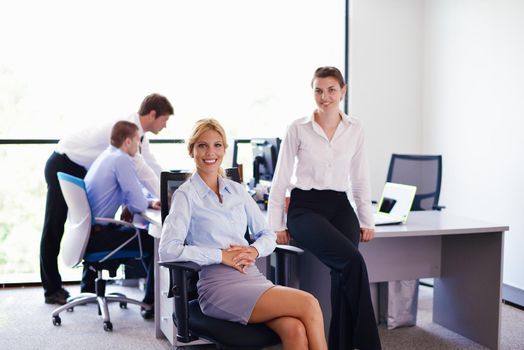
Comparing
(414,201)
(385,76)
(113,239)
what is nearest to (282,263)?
(113,239)

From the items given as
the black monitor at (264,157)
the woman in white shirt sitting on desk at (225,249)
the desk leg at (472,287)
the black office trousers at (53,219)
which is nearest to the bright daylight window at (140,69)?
the black office trousers at (53,219)

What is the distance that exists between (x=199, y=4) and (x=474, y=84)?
243cm

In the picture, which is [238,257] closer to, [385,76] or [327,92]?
[327,92]

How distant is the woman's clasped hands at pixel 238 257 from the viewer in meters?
2.59

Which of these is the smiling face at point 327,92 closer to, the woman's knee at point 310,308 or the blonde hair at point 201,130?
the blonde hair at point 201,130

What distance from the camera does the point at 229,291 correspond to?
2.49m

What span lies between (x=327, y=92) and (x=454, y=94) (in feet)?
8.50

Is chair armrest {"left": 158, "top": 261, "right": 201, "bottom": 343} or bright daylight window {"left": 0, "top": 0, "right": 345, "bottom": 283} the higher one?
bright daylight window {"left": 0, "top": 0, "right": 345, "bottom": 283}

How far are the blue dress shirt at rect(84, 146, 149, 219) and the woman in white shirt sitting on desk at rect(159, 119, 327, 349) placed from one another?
1373 mm

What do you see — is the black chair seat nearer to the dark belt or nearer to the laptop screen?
the laptop screen

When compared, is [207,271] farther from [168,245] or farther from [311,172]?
[311,172]

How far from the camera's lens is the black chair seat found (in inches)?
92.9

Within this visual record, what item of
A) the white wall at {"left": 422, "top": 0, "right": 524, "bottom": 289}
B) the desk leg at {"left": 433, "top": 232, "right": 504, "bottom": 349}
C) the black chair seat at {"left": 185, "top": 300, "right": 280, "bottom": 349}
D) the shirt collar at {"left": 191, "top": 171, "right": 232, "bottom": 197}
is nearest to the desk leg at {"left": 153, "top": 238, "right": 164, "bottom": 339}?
the shirt collar at {"left": 191, "top": 171, "right": 232, "bottom": 197}

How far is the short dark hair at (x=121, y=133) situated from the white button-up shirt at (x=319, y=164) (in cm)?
131
